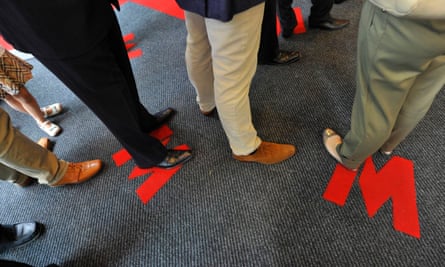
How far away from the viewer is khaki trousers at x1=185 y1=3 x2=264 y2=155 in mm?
691

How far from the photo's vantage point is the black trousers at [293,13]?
61.9 inches

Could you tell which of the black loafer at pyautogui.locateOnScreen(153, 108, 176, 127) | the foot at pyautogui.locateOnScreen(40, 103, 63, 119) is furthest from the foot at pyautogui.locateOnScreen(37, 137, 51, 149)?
the black loafer at pyautogui.locateOnScreen(153, 108, 176, 127)

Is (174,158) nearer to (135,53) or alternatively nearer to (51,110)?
(51,110)

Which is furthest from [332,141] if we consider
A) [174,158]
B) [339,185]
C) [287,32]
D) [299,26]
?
[299,26]

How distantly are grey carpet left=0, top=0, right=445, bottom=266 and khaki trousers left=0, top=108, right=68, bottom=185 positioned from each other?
0.44 ft

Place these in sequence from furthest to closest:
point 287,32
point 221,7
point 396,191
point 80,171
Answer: point 287,32 → point 80,171 → point 396,191 → point 221,7

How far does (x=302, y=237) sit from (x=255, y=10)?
Result: 34.7 inches

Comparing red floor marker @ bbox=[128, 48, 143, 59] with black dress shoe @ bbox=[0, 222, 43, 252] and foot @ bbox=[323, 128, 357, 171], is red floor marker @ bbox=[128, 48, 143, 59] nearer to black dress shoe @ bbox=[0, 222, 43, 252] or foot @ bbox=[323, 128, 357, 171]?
black dress shoe @ bbox=[0, 222, 43, 252]

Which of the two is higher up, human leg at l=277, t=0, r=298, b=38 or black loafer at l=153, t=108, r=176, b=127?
human leg at l=277, t=0, r=298, b=38

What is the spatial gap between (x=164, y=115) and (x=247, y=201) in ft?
2.34

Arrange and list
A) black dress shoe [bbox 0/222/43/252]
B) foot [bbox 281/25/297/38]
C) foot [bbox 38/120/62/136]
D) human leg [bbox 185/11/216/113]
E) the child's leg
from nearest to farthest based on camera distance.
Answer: human leg [bbox 185/11/216/113] → black dress shoe [bbox 0/222/43/252] → the child's leg → foot [bbox 38/120/62/136] → foot [bbox 281/25/297/38]

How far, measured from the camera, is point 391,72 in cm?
65

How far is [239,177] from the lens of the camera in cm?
119

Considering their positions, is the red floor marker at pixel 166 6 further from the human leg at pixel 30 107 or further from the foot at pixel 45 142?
the foot at pixel 45 142
